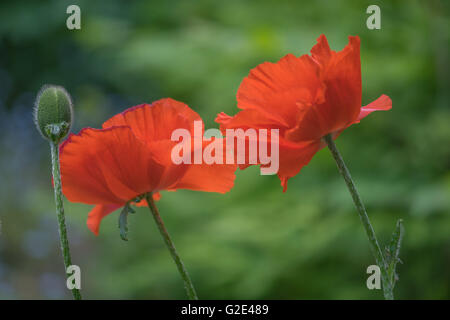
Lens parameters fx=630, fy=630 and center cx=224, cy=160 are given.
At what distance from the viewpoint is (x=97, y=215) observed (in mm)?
394

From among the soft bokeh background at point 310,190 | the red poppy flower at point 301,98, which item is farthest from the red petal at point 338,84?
the soft bokeh background at point 310,190

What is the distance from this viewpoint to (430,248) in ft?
5.51

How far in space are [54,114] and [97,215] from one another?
10cm

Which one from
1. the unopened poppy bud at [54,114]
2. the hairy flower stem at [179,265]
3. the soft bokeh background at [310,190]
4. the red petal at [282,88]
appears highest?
the soft bokeh background at [310,190]

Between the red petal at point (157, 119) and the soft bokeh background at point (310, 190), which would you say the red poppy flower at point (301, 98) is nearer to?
the red petal at point (157, 119)

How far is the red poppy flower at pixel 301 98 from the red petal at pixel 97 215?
0.35 ft

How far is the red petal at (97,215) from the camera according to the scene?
388mm

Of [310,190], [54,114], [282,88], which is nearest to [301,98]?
[282,88]

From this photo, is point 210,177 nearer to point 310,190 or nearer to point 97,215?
point 97,215

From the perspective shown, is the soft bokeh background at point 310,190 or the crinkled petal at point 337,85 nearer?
the crinkled petal at point 337,85

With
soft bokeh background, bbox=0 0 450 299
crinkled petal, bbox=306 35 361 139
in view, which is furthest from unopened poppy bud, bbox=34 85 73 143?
soft bokeh background, bbox=0 0 450 299

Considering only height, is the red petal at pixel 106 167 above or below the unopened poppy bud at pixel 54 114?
below
